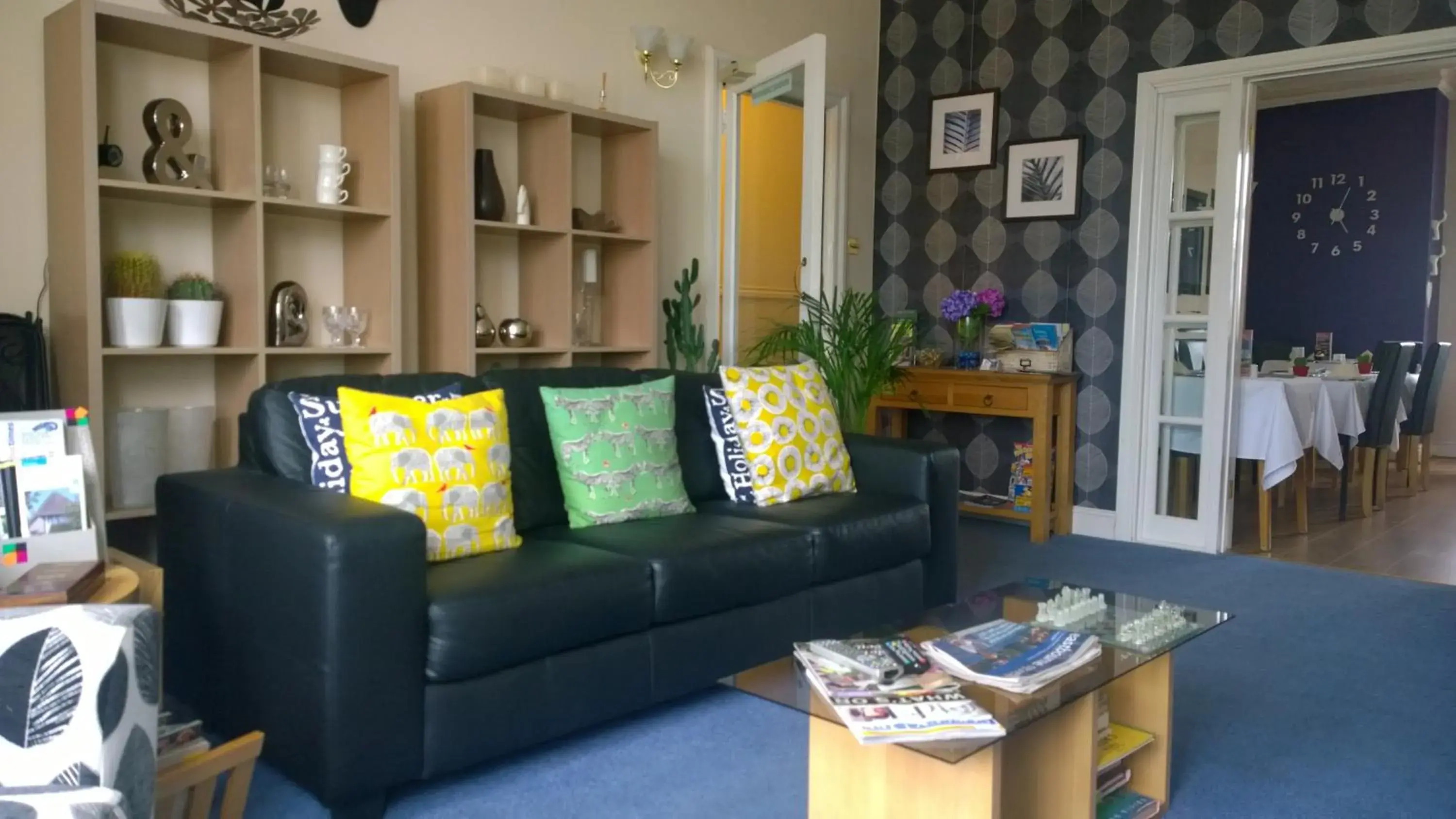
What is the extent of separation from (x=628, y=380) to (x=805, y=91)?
1807 millimetres

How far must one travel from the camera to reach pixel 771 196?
5766mm

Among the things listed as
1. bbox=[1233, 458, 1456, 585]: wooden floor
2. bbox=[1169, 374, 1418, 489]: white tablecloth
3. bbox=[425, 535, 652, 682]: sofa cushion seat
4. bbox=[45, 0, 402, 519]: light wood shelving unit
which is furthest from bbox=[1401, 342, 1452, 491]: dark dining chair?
bbox=[45, 0, 402, 519]: light wood shelving unit

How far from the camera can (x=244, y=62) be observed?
3098mm

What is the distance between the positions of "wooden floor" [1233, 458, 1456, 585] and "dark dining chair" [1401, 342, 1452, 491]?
0.18 m

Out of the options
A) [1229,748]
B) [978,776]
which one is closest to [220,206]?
[978,776]

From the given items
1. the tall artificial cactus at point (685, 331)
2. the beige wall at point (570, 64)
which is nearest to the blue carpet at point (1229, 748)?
the beige wall at point (570, 64)

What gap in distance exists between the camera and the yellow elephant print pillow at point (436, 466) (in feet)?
7.90

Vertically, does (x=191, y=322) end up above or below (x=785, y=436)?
above

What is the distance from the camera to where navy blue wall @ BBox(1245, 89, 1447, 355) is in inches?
290

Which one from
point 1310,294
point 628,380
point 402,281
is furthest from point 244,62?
point 1310,294

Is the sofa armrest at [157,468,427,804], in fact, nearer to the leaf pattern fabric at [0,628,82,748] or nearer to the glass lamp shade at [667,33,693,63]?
the leaf pattern fabric at [0,628,82,748]

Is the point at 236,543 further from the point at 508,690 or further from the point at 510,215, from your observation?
the point at 510,215

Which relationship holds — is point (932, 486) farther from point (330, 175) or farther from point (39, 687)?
point (39, 687)

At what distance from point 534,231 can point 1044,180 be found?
258 cm
